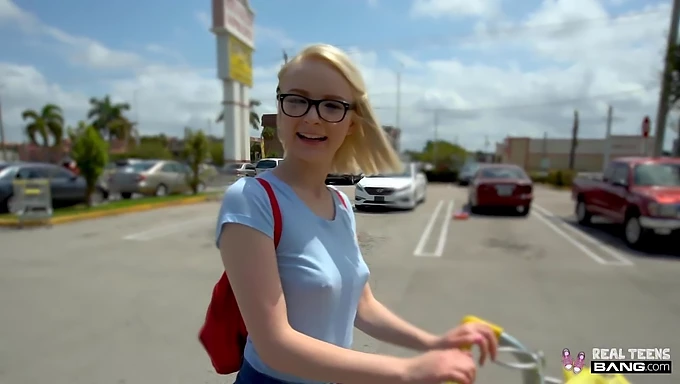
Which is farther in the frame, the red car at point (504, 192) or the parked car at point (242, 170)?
the red car at point (504, 192)

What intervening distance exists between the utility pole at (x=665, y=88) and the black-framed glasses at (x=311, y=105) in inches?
509

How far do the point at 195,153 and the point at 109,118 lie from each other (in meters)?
39.1

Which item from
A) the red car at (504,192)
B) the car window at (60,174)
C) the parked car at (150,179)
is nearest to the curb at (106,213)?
the parked car at (150,179)

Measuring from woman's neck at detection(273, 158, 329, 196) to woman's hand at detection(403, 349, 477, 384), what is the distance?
51 cm

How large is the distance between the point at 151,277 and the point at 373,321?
4744 millimetres

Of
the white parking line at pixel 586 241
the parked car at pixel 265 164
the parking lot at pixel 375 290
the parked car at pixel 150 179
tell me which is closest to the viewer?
the parked car at pixel 265 164

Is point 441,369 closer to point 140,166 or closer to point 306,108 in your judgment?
point 306,108

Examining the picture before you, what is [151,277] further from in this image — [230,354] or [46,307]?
[230,354]

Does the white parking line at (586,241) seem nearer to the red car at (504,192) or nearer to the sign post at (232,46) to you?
the red car at (504,192)

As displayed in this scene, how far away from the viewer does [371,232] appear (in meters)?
1.79

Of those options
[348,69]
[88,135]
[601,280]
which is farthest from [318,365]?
[88,135]

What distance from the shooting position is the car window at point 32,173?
11.3 m

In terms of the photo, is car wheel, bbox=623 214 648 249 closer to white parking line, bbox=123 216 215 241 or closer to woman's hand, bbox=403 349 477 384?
white parking line, bbox=123 216 215 241

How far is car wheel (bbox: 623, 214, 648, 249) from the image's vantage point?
7.18 metres
